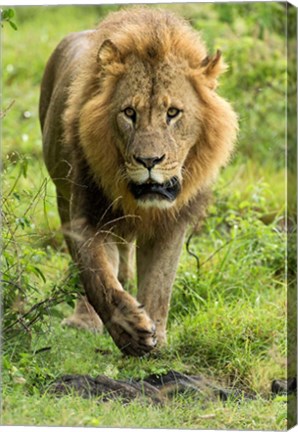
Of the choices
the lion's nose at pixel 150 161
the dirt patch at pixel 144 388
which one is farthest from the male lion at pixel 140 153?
the dirt patch at pixel 144 388

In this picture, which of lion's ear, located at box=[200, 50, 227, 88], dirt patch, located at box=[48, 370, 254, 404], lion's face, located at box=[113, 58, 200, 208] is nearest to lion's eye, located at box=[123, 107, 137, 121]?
lion's face, located at box=[113, 58, 200, 208]

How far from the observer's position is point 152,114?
4227 mm

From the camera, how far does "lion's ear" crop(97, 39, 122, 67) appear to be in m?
4.37

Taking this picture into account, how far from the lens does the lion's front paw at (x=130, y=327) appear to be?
4070 millimetres

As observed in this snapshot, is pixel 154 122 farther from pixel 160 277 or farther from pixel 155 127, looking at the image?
pixel 160 277

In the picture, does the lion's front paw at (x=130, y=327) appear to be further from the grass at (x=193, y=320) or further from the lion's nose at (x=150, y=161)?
the lion's nose at (x=150, y=161)

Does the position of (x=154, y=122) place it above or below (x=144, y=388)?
above

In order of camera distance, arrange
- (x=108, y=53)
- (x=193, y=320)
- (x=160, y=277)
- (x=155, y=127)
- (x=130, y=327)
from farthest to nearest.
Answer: (x=193, y=320) < (x=160, y=277) < (x=108, y=53) < (x=155, y=127) < (x=130, y=327)

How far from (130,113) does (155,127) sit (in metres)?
0.14

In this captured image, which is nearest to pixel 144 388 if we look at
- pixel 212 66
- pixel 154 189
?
pixel 154 189

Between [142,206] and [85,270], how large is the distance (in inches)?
11.4

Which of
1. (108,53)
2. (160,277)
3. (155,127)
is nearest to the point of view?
(155,127)

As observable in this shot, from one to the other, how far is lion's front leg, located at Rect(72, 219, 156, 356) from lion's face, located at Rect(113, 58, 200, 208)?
24 centimetres

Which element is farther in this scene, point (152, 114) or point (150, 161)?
point (152, 114)
